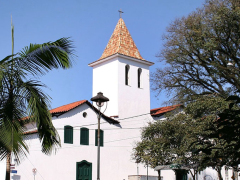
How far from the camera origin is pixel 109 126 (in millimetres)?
30094

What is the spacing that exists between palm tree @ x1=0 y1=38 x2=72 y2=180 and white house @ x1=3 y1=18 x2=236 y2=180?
15.2 m

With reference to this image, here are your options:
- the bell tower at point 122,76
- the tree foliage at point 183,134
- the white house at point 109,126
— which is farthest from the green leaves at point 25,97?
the bell tower at point 122,76

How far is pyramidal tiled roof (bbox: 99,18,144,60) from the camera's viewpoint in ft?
110

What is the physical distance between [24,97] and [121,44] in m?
26.3

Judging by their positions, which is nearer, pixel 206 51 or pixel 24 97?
pixel 24 97

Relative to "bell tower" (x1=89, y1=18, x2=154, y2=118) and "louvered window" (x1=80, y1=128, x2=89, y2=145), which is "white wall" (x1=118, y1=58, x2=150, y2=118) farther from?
"louvered window" (x1=80, y1=128, x2=89, y2=145)

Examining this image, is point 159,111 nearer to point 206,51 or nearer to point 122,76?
point 122,76

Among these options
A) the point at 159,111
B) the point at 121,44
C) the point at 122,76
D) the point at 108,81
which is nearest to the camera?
the point at 122,76

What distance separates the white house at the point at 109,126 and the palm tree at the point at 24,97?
15.2 meters

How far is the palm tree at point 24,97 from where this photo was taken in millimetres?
7195

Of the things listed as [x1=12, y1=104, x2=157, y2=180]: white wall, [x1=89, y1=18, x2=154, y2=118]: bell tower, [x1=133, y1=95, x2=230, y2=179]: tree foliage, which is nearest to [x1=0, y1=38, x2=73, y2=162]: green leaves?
[x1=133, y1=95, x2=230, y2=179]: tree foliage

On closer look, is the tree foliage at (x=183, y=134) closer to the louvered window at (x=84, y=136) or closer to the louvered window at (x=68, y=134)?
the louvered window at (x=84, y=136)

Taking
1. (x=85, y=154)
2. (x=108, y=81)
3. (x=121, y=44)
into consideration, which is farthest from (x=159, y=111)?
(x=85, y=154)

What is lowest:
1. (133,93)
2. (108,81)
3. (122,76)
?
(133,93)
